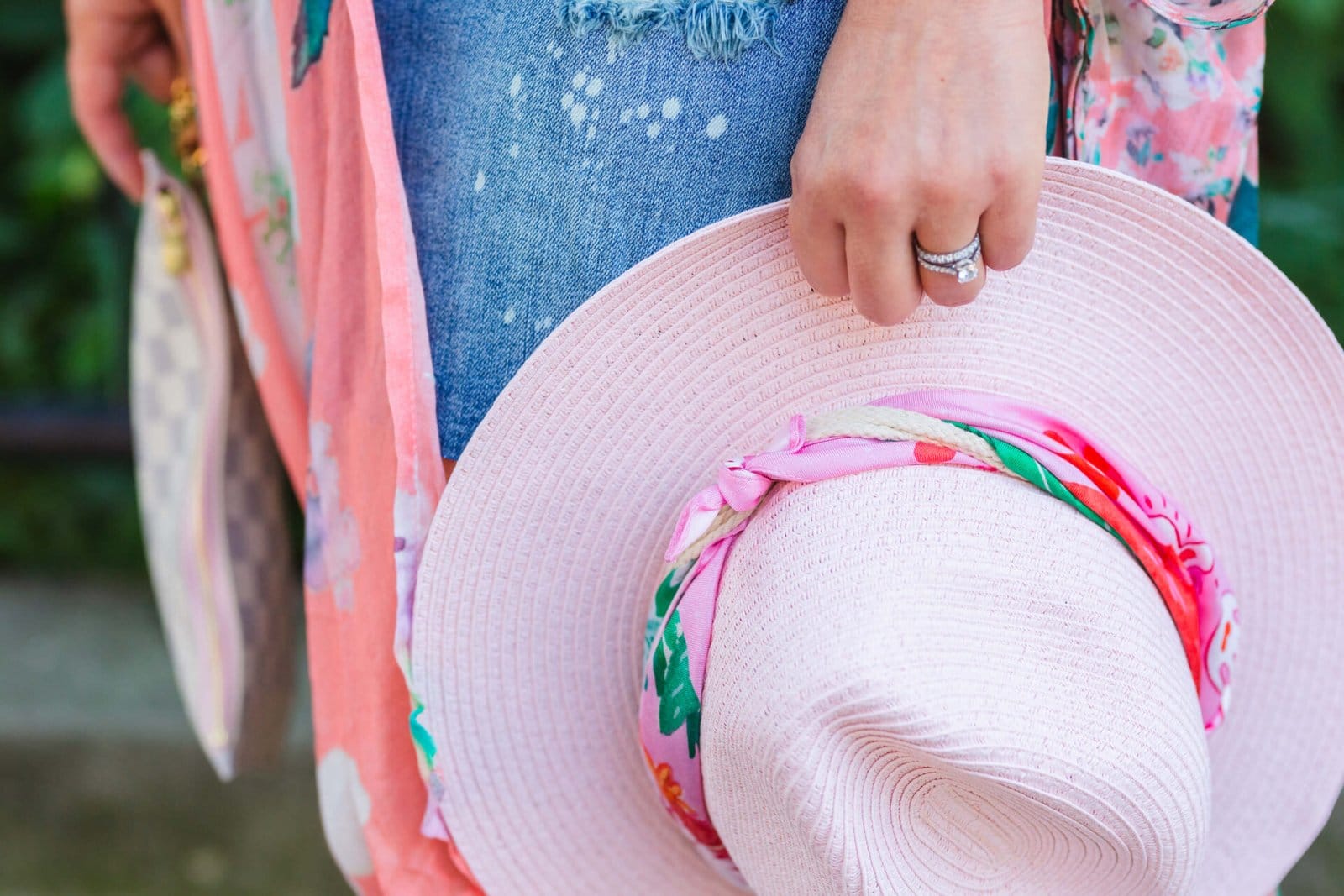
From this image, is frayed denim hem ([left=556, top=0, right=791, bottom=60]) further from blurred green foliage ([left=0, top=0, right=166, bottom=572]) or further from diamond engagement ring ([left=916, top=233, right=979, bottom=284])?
blurred green foliage ([left=0, top=0, right=166, bottom=572])

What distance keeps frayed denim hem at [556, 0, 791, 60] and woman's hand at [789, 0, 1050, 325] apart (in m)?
0.07

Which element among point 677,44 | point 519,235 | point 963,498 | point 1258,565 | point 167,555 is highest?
point 677,44

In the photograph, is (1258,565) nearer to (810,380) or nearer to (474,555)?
(810,380)

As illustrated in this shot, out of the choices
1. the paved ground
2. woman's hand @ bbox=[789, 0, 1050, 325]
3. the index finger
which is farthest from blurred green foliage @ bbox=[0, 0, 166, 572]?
woman's hand @ bbox=[789, 0, 1050, 325]

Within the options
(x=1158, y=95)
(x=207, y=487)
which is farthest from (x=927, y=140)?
(x=207, y=487)

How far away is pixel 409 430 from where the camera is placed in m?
0.81

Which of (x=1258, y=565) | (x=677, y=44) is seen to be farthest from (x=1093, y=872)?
(x=677, y=44)

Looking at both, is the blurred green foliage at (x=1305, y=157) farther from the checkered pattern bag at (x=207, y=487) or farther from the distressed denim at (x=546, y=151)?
the checkered pattern bag at (x=207, y=487)

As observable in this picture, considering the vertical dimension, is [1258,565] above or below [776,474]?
below

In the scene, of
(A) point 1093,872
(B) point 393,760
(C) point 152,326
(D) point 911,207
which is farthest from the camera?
(C) point 152,326

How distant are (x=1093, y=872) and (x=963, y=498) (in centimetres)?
27

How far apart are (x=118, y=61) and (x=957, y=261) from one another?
Answer: 0.88 m

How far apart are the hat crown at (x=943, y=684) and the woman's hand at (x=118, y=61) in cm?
80

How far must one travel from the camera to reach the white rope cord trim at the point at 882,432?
2.39 ft
